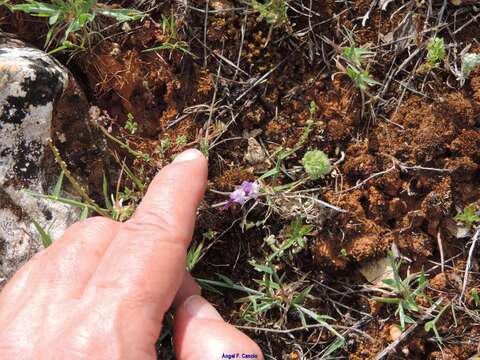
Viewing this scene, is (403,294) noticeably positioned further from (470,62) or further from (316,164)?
(470,62)

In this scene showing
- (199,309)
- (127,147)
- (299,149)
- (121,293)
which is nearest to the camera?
(121,293)

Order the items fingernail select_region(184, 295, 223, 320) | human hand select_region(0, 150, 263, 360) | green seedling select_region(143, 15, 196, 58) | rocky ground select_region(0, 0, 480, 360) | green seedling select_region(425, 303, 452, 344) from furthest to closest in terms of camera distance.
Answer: green seedling select_region(143, 15, 196, 58) → rocky ground select_region(0, 0, 480, 360) → green seedling select_region(425, 303, 452, 344) → fingernail select_region(184, 295, 223, 320) → human hand select_region(0, 150, 263, 360)

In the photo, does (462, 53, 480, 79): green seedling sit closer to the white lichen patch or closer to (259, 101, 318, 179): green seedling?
(259, 101, 318, 179): green seedling

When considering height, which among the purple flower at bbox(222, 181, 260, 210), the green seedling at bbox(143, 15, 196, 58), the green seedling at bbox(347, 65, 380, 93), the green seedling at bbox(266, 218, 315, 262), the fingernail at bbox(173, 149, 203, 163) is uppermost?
the green seedling at bbox(143, 15, 196, 58)

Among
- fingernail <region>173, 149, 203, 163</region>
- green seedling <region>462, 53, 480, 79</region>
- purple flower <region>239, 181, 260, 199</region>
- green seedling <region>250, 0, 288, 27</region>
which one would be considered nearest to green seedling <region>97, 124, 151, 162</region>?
fingernail <region>173, 149, 203, 163</region>

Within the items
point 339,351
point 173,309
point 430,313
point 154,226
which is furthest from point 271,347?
point 154,226

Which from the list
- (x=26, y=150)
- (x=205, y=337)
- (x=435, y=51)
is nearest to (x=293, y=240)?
(x=205, y=337)
